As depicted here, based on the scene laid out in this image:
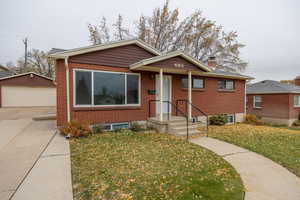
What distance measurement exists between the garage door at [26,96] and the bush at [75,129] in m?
14.8

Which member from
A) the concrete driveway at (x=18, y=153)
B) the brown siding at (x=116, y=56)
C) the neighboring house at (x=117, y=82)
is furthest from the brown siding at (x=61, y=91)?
the concrete driveway at (x=18, y=153)

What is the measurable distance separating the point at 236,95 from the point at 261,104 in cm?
817

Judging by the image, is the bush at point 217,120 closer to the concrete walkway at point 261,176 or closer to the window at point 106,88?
the concrete walkway at point 261,176

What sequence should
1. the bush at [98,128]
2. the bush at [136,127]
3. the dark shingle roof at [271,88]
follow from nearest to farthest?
the bush at [98,128], the bush at [136,127], the dark shingle roof at [271,88]

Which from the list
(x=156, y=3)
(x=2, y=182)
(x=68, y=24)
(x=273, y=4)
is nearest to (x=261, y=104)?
(x=273, y=4)

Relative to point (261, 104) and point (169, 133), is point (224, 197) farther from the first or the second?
point (261, 104)

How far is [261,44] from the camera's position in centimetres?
1881

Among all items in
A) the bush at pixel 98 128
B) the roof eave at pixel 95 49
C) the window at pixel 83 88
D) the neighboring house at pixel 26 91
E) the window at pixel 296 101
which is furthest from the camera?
the window at pixel 296 101

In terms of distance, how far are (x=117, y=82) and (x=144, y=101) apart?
1732mm

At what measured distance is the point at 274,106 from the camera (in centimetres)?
1620

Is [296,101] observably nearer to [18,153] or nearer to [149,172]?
[149,172]

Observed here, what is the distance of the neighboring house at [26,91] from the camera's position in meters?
15.9

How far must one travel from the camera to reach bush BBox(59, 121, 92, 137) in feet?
18.9

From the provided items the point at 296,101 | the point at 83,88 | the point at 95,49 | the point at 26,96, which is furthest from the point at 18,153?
the point at 296,101
